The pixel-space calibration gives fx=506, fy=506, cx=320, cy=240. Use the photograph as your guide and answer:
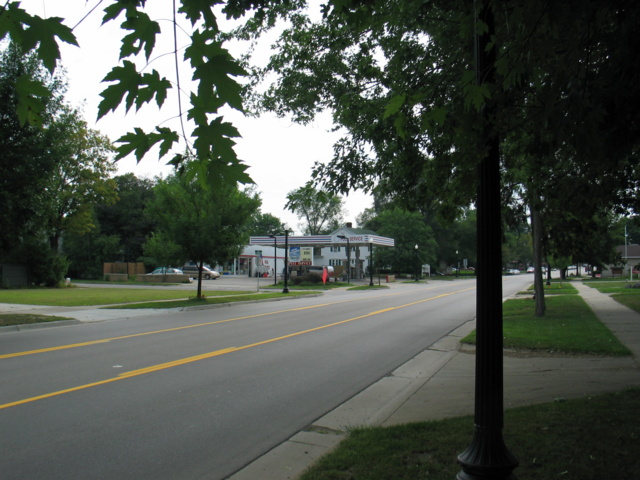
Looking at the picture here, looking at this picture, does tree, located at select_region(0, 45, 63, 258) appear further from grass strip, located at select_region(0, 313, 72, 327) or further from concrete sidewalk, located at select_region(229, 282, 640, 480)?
concrete sidewalk, located at select_region(229, 282, 640, 480)

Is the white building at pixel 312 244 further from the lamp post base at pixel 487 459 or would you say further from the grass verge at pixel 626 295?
the lamp post base at pixel 487 459

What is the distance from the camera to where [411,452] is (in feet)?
14.6

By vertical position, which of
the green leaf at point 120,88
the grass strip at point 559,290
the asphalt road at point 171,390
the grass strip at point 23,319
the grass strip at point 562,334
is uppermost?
the green leaf at point 120,88

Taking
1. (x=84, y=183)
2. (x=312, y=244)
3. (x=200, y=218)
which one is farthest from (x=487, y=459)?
(x=312, y=244)

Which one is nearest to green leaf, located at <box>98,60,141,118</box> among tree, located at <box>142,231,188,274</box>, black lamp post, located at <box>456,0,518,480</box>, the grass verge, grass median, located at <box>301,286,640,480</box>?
black lamp post, located at <box>456,0,518,480</box>

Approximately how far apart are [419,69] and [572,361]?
572cm

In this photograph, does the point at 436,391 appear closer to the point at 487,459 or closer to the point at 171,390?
the point at 171,390

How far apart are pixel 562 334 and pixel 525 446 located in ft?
27.1

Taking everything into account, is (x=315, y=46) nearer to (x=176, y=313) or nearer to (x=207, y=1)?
(x=207, y=1)

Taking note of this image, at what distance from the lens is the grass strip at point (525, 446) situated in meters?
3.96

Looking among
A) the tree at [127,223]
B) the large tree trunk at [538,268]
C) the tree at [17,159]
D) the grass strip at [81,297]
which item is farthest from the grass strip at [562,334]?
the tree at [127,223]

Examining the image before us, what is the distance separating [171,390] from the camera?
22.9 feet

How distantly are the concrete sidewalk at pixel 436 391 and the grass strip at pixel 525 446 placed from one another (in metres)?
0.37

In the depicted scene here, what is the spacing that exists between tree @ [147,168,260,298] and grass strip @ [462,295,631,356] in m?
13.3
